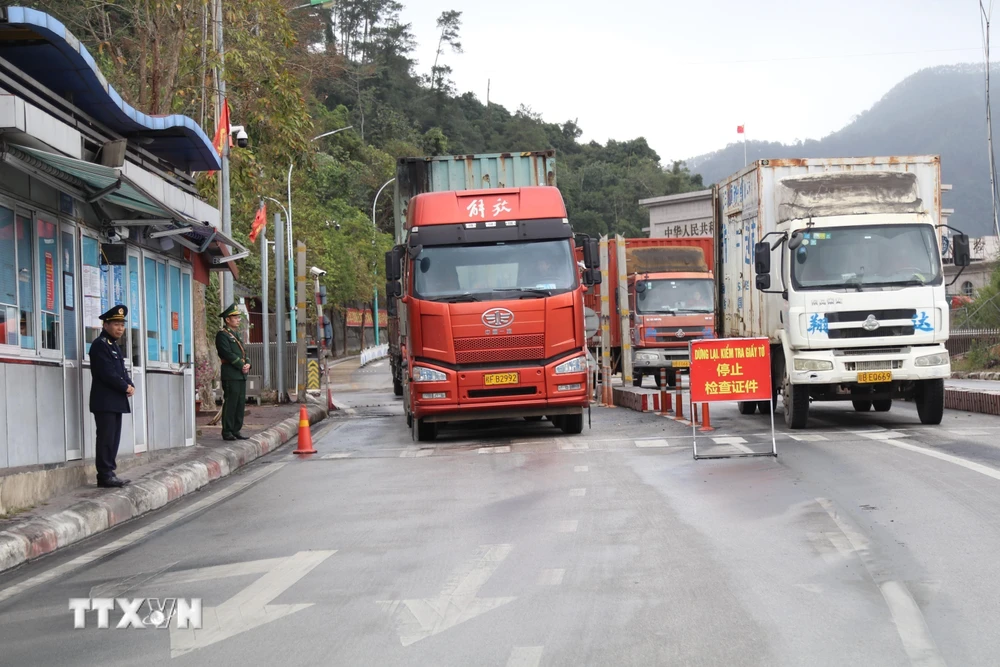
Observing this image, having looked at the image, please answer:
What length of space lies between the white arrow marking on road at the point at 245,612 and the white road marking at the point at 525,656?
1.51 metres

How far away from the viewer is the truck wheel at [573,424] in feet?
58.4

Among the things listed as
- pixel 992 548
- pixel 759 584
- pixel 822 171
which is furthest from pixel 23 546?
pixel 822 171

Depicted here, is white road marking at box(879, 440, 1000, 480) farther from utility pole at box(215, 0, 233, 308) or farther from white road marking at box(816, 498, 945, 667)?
utility pole at box(215, 0, 233, 308)

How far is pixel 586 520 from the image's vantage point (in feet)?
30.6

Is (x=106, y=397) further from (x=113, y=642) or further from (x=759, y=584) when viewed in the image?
(x=759, y=584)

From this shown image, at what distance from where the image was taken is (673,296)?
3075cm

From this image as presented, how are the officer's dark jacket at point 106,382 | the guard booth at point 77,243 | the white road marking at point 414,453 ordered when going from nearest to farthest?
1. the guard booth at point 77,243
2. the officer's dark jacket at point 106,382
3. the white road marking at point 414,453

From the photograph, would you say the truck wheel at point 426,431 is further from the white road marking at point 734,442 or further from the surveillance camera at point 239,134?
the surveillance camera at point 239,134

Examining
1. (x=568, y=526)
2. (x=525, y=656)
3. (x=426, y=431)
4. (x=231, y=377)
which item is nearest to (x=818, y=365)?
(x=426, y=431)

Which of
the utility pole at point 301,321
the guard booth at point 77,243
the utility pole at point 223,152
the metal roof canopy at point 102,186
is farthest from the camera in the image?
the utility pole at point 301,321

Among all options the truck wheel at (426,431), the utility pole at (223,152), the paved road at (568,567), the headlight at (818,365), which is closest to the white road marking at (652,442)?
the paved road at (568,567)

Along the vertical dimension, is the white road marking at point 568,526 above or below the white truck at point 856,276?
below

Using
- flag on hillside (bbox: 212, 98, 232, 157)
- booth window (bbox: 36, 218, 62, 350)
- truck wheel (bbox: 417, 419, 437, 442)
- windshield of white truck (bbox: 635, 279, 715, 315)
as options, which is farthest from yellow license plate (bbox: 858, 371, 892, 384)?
windshield of white truck (bbox: 635, 279, 715, 315)

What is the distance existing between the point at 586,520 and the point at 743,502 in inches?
59.9
